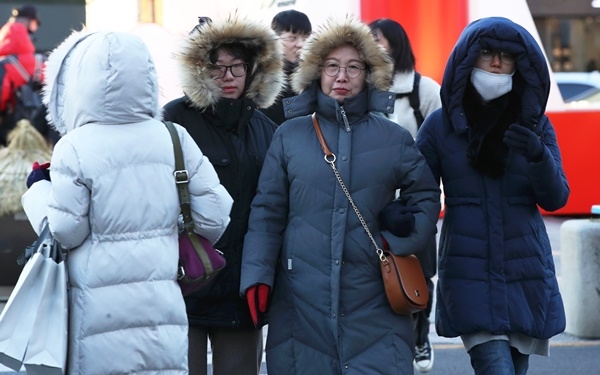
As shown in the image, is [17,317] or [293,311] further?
[293,311]

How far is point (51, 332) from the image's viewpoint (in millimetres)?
3861

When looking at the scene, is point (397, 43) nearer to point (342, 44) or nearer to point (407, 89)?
point (407, 89)

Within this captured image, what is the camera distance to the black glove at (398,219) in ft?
14.6

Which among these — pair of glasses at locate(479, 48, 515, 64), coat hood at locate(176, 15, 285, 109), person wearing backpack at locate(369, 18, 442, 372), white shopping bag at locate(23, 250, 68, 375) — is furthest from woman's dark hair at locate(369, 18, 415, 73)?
white shopping bag at locate(23, 250, 68, 375)

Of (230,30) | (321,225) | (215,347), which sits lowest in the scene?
(215,347)

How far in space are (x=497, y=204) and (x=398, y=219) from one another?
48 cm

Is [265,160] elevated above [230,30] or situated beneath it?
situated beneath

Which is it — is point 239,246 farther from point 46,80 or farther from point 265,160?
point 46,80

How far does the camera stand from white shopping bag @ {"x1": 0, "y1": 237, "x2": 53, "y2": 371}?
151 inches

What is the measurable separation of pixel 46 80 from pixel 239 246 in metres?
1.05

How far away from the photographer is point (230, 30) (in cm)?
489

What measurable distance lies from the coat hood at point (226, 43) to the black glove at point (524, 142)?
1.06m

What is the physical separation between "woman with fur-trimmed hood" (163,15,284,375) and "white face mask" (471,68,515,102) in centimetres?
87

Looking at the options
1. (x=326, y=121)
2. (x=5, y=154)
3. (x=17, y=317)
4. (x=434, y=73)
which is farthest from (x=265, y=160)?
(x=434, y=73)
